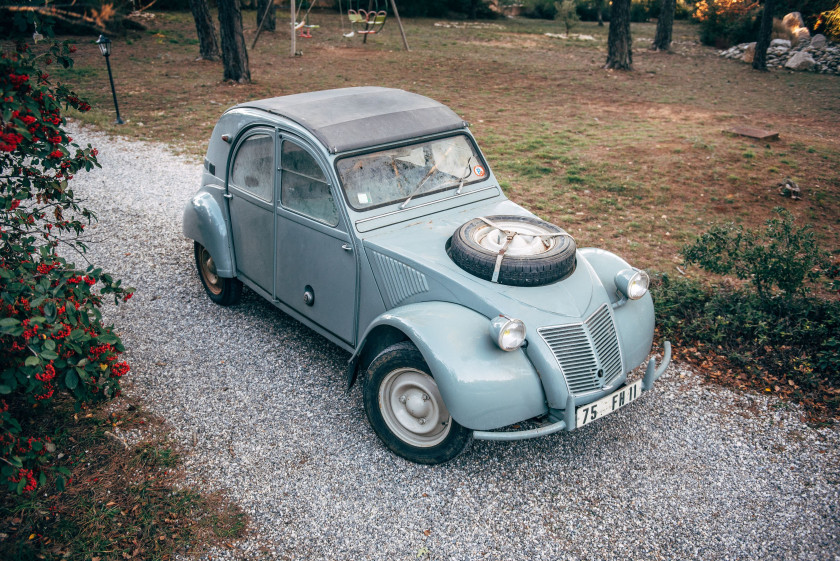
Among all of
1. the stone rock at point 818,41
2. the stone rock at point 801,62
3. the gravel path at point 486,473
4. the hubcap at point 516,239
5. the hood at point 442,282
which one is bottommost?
the gravel path at point 486,473

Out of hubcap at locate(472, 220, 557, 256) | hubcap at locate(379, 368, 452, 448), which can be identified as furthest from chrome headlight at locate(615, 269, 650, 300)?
hubcap at locate(379, 368, 452, 448)

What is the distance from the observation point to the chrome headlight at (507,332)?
10.5ft

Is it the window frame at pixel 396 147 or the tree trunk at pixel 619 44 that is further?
the tree trunk at pixel 619 44

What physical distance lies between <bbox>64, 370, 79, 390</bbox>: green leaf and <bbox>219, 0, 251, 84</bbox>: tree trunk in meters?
11.2

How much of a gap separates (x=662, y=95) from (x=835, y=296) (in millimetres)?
9347

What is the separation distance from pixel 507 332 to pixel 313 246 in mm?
1741

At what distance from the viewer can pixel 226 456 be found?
3.76m

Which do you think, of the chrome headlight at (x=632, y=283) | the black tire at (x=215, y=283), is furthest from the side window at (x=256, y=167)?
the chrome headlight at (x=632, y=283)

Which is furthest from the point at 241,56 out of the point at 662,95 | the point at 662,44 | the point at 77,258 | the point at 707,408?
the point at 662,44

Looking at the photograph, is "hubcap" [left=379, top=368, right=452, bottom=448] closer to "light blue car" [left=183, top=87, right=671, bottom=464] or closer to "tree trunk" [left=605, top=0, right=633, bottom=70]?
"light blue car" [left=183, top=87, right=671, bottom=464]

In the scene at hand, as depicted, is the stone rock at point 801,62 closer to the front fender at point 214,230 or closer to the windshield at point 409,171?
the windshield at point 409,171

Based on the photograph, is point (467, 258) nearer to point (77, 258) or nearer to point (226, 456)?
point (226, 456)

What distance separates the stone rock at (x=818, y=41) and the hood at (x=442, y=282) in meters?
18.9

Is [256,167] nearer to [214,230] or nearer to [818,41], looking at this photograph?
[214,230]
